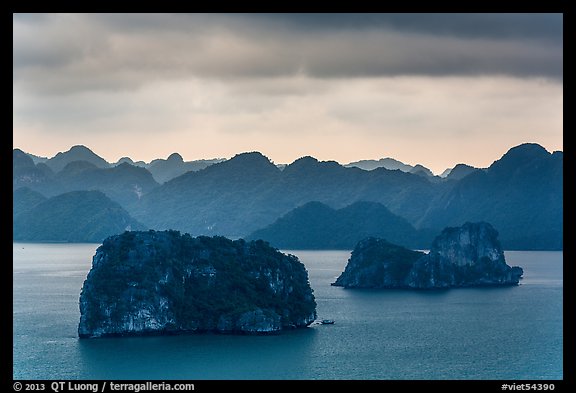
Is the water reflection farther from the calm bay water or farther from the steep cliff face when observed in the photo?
the steep cliff face

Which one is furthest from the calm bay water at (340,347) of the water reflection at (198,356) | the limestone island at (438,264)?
the limestone island at (438,264)

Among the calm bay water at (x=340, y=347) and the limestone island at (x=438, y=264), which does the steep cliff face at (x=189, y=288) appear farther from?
the limestone island at (x=438, y=264)

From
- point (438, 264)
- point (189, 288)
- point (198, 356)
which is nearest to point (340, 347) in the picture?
point (198, 356)

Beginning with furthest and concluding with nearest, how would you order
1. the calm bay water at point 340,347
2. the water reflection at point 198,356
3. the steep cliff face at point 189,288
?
the steep cliff face at point 189,288 → the calm bay water at point 340,347 → the water reflection at point 198,356

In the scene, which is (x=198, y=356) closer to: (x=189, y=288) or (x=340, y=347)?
(x=340, y=347)

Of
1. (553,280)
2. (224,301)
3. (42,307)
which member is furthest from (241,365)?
(553,280)
